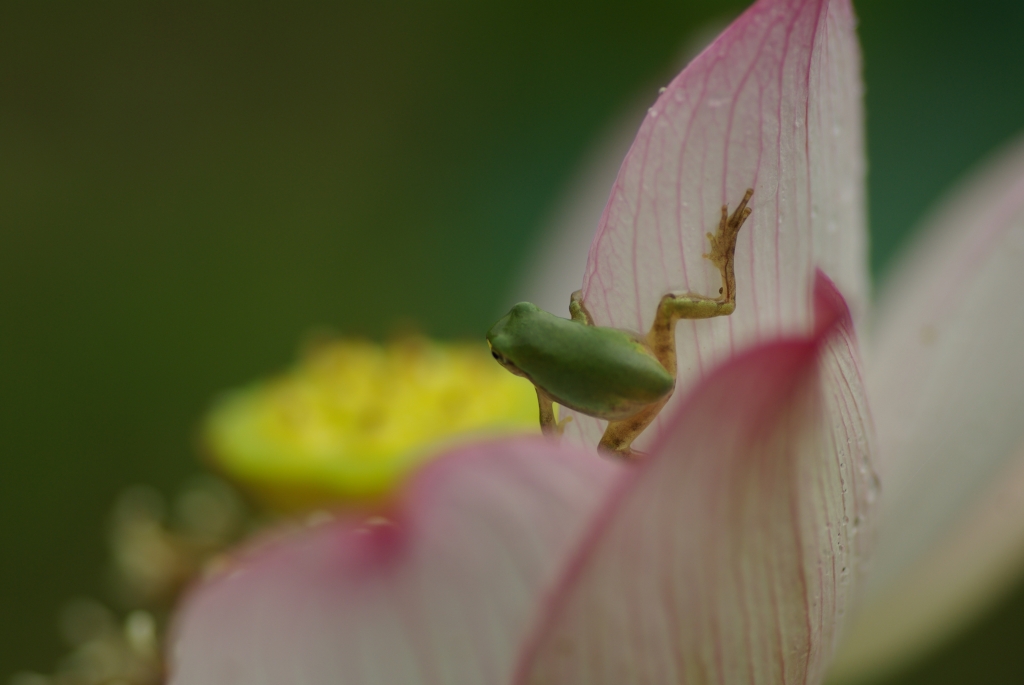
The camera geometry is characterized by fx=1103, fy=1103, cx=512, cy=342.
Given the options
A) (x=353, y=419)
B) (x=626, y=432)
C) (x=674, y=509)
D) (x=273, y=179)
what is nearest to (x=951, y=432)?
(x=626, y=432)

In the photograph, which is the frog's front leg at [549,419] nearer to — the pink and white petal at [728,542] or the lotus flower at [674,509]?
the lotus flower at [674,509]

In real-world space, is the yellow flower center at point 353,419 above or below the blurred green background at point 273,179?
below

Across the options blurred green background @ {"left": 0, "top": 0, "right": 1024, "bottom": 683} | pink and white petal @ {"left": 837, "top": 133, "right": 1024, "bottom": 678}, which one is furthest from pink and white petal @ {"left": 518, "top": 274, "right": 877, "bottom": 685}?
blurred green background @ {"left": 0, "top": 0, "right": 1024, "bottom": 683}

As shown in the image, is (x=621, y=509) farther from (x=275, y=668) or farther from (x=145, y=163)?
(x=145, y=163)

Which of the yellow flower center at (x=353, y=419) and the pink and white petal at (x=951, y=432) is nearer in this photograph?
the pink and white petal at (x=951, y=432)

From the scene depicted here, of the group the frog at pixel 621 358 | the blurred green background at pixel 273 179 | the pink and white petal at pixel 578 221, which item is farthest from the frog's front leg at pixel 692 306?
the blurred green background at pixel 273 179

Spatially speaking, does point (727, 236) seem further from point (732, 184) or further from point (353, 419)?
point (353, 419)

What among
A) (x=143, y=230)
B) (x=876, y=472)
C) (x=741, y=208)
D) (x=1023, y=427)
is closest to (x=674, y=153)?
(x=741, y=208)
